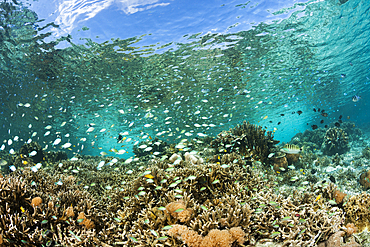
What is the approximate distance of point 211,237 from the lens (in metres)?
2.89

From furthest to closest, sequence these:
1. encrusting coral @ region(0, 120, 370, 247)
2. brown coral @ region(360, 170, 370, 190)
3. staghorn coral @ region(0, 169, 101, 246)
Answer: brown coral @ region(360, 170, 370, 190) < staghorn coral @ region(0, 169, 101, 246) < encrusting coral @ region(0, 120, 370, 247)

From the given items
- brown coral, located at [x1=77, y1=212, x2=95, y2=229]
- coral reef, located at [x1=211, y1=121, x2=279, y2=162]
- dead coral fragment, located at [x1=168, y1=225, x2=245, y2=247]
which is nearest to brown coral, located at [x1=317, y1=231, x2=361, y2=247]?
dead coral fragment, located at [x1=168, y1=225, x2=245, y2=247]

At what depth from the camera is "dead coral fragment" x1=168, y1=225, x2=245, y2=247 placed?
282 cm

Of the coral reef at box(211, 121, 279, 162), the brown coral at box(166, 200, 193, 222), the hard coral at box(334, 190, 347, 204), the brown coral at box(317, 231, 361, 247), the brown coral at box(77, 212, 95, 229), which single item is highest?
the coral reef at box(211, 121, 279, 162)

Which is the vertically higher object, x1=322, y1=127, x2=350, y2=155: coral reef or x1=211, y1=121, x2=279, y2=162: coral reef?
x1=322, y1=127, x2=350, y2=155: coral reef

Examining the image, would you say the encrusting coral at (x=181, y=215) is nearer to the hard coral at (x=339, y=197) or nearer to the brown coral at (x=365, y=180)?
the hard coral at (x=339, y=197)

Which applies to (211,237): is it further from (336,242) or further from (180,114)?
(180,114)

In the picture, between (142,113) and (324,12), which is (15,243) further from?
(142,113)

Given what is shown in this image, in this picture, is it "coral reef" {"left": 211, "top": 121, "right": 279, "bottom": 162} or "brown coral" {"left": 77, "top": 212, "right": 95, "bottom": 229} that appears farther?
"coral reef" {"left": 211, "top": 121, "right": 279, "bottom": 162}

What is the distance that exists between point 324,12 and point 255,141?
12.2 metres

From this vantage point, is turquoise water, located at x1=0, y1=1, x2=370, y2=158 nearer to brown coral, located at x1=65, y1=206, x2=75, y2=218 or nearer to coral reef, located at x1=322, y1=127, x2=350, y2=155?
brown coral, located at x1=65, y1=206, x2=75, y2=218

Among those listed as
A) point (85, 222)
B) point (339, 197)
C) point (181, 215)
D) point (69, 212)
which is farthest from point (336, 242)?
point (69, 212)

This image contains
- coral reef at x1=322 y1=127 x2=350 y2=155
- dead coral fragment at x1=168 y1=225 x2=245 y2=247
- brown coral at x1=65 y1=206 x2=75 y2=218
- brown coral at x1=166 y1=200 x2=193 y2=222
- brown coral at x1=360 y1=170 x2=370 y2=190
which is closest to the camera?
dead coral fragment at x1=168 y1=225 x2=245 y2=247

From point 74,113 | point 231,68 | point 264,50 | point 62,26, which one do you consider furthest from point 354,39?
point 74,113
